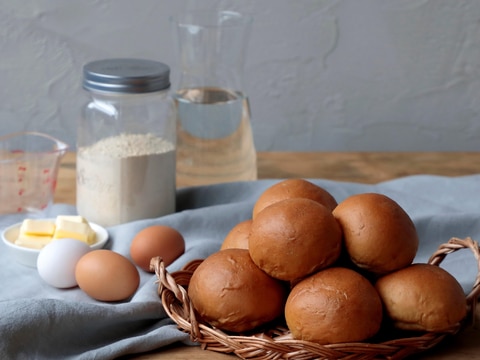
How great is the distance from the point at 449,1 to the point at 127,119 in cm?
91

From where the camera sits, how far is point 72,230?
43.4 inches

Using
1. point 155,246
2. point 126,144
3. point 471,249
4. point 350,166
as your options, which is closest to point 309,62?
point 350,166

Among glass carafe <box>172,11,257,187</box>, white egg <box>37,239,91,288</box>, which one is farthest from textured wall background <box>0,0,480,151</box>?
white egg <box>37,239,91,288</box>

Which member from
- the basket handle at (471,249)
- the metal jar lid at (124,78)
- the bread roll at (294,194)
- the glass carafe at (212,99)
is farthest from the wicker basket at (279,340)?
the glass carafe at (212,99)

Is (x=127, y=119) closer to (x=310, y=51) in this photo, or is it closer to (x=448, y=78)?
(x=310, y=51)

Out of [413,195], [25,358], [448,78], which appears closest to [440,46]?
[448,78]

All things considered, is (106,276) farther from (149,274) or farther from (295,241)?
(295,241)

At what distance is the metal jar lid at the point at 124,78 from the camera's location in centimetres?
116

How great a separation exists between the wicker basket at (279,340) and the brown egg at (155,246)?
156mm

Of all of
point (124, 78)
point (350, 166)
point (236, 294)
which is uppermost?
point (124, 78)

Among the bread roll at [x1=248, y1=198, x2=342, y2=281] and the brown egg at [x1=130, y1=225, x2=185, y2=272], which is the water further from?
the bread roll at [x1=248, y1=198, x2=342, y2=281]

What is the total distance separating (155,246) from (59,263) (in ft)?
0.44

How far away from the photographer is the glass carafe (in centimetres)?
133

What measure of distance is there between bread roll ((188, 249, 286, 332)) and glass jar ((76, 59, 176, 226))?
0.41m
